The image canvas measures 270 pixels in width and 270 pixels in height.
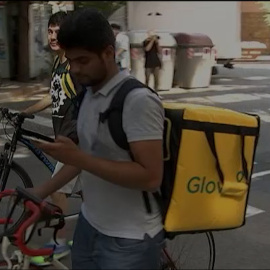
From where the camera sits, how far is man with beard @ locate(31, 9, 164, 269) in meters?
2.10

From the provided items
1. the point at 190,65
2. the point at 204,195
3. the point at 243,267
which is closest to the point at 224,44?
the point at 243,267

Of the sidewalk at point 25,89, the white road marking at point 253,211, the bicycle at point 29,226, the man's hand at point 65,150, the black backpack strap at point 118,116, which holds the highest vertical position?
the black backpack strap at point 118,116

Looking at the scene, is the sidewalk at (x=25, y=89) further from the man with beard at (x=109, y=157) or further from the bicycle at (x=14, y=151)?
the man with beard at (x=109, y=157)

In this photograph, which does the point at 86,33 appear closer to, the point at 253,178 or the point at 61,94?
the point at 61,94

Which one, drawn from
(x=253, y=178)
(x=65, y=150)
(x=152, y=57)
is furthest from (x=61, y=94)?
(x=152, y=57)

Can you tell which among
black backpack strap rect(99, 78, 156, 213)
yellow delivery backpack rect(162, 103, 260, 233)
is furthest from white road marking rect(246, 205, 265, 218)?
black backpack strap rect(99, 78, 156, 213)

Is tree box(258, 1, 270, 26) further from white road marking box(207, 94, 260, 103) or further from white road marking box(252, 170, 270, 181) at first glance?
white road marking box(207, 94, 260, 103)

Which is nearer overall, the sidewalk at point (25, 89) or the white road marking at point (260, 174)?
the white road marking at point (260, 174)

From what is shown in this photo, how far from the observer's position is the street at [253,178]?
167 inches

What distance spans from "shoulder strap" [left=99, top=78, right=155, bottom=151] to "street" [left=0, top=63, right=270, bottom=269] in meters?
0.59

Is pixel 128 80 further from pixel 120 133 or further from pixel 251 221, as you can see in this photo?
pixel 251 221

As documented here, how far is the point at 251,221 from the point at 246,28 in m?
2.05

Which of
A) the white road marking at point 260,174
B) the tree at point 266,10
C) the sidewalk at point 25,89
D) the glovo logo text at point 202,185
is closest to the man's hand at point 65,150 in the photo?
the glovo logo text at point 202,185

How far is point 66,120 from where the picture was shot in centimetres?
409
